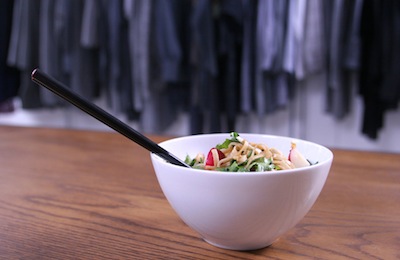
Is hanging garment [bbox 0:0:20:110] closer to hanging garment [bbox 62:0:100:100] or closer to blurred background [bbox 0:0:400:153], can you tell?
blurred background [bbox 0:0:400:153]

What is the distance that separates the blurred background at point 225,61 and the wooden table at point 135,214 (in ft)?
3.96

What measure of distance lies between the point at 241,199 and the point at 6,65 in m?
2.62

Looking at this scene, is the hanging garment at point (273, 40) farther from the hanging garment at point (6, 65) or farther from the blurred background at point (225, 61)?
the hanging garment at point (6, 65)

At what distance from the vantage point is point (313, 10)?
6.63 ft

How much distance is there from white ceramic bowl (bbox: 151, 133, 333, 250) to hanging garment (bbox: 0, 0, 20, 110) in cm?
250

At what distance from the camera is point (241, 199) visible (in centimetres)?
40

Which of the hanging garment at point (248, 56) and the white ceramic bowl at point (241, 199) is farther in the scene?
the hanging garment at point (248, 56)

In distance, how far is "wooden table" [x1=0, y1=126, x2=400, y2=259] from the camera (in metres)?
0.46

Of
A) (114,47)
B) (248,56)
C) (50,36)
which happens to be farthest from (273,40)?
(50,36)

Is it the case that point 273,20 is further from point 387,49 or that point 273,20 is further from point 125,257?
point 125,257

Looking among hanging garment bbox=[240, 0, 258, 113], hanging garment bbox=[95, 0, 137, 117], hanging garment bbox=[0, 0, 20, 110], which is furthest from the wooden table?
hanging garment bbox=[0, 0, 20, 110]

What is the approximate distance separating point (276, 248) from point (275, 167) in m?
0.09

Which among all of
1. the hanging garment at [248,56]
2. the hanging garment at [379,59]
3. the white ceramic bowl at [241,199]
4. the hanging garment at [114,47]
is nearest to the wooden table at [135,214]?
the white ceramic bowl at [241,199]

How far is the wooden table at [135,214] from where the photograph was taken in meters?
0.46
